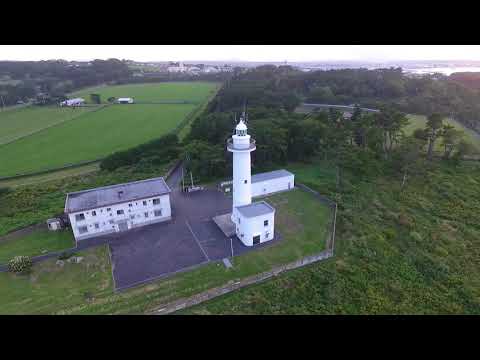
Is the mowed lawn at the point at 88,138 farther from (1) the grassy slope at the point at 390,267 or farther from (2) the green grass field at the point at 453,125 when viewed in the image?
(2) the green grass field at the point at 453,125

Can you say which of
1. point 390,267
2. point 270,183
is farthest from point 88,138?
point 390,267

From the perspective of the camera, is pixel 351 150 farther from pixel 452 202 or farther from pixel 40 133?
pixel 40 133

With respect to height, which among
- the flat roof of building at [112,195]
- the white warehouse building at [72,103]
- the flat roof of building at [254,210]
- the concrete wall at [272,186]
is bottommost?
the concrete wall at [272,186]

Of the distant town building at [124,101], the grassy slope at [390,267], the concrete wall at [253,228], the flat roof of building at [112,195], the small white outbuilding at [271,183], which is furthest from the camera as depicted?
the distant town building at [124,101]

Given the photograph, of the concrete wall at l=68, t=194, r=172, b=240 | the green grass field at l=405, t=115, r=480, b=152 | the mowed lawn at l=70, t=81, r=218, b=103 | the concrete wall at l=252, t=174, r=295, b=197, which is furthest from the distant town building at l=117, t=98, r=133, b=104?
the green grass field at l=405, t=115, r=480, b=152

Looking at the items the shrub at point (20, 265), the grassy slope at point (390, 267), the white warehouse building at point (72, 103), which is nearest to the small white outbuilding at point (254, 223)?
the grassy slope at point (390, 267)

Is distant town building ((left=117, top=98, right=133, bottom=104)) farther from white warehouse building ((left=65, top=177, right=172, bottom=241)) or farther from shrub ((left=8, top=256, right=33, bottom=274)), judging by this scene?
shrub ((left=8, top=256, right=33, bottom=274))

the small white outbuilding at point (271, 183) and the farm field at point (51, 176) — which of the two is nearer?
the small white outbuilding at point (271, 183)
